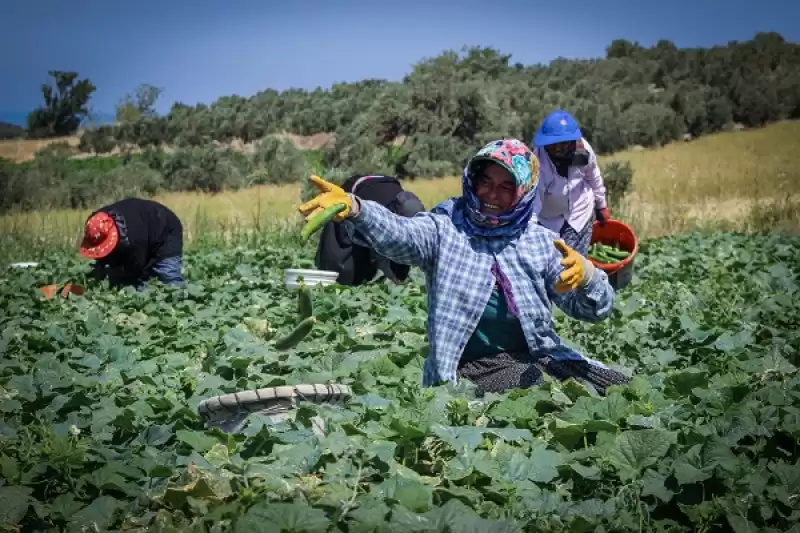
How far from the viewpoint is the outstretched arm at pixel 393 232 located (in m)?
3.96

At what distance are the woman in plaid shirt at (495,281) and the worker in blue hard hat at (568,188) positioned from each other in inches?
129

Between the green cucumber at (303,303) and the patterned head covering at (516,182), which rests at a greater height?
the patterned head covering at (516,182)

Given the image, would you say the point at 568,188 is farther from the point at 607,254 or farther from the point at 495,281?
the point at 495,281

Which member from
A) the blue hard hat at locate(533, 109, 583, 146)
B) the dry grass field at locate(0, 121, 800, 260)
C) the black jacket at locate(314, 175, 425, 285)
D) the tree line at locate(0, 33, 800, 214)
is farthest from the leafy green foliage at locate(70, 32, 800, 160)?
the blue hard hat at locate(533, 109, 583, 146)

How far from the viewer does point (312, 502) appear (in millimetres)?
2672

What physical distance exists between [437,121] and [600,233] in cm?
1563

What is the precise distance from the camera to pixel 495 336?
4320 mm

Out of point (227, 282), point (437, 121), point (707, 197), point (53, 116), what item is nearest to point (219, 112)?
point (53, 116)

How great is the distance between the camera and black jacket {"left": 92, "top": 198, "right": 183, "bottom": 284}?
321 inches

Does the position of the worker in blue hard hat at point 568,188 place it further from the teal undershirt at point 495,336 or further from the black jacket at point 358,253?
the teal undershirt at point 495,336

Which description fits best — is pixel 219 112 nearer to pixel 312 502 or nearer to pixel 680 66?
pixel 680 66

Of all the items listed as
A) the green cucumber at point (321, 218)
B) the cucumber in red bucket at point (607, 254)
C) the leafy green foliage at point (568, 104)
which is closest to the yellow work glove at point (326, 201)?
the green cucumber at point (321, 218)

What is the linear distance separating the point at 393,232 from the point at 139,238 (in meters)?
4.62

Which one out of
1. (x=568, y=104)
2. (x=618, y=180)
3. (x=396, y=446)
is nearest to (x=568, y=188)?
(x=396, y=446)
